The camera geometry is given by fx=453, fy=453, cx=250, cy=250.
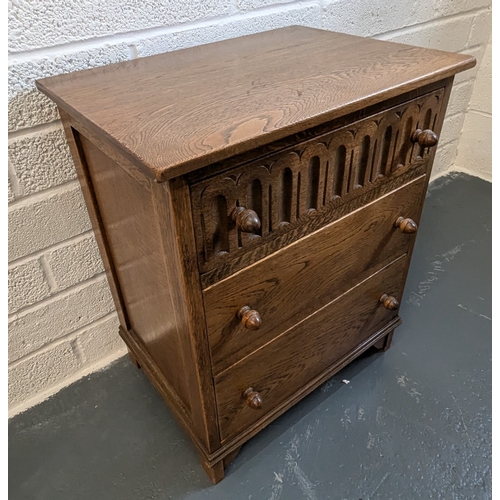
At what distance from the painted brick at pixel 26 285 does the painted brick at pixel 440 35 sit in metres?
1.23

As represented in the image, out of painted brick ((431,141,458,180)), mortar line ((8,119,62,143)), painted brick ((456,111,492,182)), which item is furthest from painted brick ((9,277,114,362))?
painted brick ((456,111,492,182))

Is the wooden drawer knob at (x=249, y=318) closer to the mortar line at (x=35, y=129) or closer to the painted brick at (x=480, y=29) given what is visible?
the mortar line at (x=35, y=129)

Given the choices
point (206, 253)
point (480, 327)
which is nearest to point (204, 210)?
point (206, 253)

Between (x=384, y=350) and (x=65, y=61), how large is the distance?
1.07 meters

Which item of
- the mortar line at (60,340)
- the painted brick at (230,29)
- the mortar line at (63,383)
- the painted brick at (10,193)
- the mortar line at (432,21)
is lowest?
the mortar line at (63,383)

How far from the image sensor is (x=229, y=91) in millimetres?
737

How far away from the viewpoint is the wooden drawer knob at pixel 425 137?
0.85 meters

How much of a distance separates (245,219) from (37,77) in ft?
1.73

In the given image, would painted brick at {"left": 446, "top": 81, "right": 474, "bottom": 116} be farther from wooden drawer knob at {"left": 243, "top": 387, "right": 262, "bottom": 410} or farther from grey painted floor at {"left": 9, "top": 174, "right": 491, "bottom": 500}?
wooden drawer knob at {"left": 243, "top": 387, "right": 262, "bottom": 410}

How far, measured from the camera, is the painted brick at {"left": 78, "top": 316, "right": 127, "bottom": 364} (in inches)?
48.1

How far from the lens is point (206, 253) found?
26.5 inches

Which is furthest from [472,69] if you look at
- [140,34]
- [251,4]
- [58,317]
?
[58,317]

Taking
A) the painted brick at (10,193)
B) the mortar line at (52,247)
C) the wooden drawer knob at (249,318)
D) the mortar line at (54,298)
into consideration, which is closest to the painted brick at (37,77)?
the painted brick at (10,193)

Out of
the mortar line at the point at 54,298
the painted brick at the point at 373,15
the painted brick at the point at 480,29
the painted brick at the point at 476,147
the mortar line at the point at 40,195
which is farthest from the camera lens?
the painted brick at the point at 476,147
